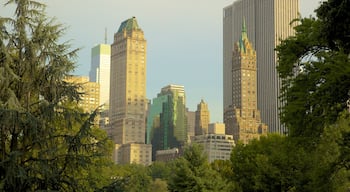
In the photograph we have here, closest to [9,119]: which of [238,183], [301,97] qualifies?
[301,97]

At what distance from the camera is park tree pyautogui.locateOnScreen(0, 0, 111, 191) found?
22500 millimetres

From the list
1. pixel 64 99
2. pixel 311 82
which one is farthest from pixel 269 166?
pixel 64 99

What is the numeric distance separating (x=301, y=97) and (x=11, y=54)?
1352 centimetres

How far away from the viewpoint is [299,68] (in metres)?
33.0

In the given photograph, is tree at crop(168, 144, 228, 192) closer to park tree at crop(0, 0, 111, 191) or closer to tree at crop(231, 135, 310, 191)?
tree at crop(231, 135, 310, 191)

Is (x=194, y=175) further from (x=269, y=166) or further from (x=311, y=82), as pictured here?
(x=311, y=82)

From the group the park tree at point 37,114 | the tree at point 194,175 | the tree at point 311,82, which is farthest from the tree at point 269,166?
the park tree at point 37,114

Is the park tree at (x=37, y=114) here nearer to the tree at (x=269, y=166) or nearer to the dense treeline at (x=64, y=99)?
the dense treeline at (x=64, y=99)

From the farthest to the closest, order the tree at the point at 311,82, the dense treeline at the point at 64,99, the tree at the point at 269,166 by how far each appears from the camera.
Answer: the tree at the point at 269,166, the tree at the point at 311,82, the dense treeline at the point at 64,99

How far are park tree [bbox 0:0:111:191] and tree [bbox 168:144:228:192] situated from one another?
68.1 ft

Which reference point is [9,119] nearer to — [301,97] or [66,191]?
[66,191]

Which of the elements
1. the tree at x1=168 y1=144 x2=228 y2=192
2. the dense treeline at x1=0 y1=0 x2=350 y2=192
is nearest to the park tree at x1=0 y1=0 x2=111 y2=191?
the dense treeline at x1=0 y1=0 x2=350 y2=192

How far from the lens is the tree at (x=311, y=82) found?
27.8 meters

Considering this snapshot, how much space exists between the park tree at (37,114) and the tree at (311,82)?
10042 millimetres
